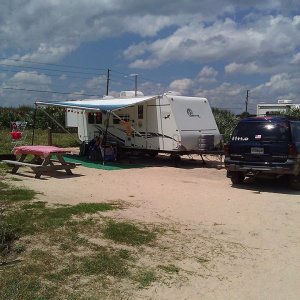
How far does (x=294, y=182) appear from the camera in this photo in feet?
37.4

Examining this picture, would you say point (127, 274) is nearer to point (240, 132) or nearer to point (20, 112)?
point (240, 132)

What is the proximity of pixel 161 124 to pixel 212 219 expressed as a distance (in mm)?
9034

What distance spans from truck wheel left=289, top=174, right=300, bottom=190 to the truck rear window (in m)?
1.04

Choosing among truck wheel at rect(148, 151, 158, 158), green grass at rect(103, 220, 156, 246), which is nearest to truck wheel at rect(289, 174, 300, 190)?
green grass at rect(103, 220, 156, 246)

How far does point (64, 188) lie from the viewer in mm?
10688

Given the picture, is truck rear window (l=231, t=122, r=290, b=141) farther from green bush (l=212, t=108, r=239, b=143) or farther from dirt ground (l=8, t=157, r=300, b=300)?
green bush (l=212, t=108, r=239, b=143)

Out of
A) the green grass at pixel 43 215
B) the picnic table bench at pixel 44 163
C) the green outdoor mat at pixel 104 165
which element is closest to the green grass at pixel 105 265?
the green grass at pixel 43 215

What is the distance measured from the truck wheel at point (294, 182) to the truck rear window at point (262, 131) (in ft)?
3.41

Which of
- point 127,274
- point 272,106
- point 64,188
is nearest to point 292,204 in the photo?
point 64,188

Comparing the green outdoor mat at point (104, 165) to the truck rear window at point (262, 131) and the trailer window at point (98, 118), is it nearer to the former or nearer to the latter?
the trailer window at point (98, 118)

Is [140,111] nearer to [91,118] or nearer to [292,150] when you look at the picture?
[91,118]

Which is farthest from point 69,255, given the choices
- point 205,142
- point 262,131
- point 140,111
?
point 140,111

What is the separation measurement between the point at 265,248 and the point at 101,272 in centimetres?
251

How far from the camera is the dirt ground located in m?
4.86
